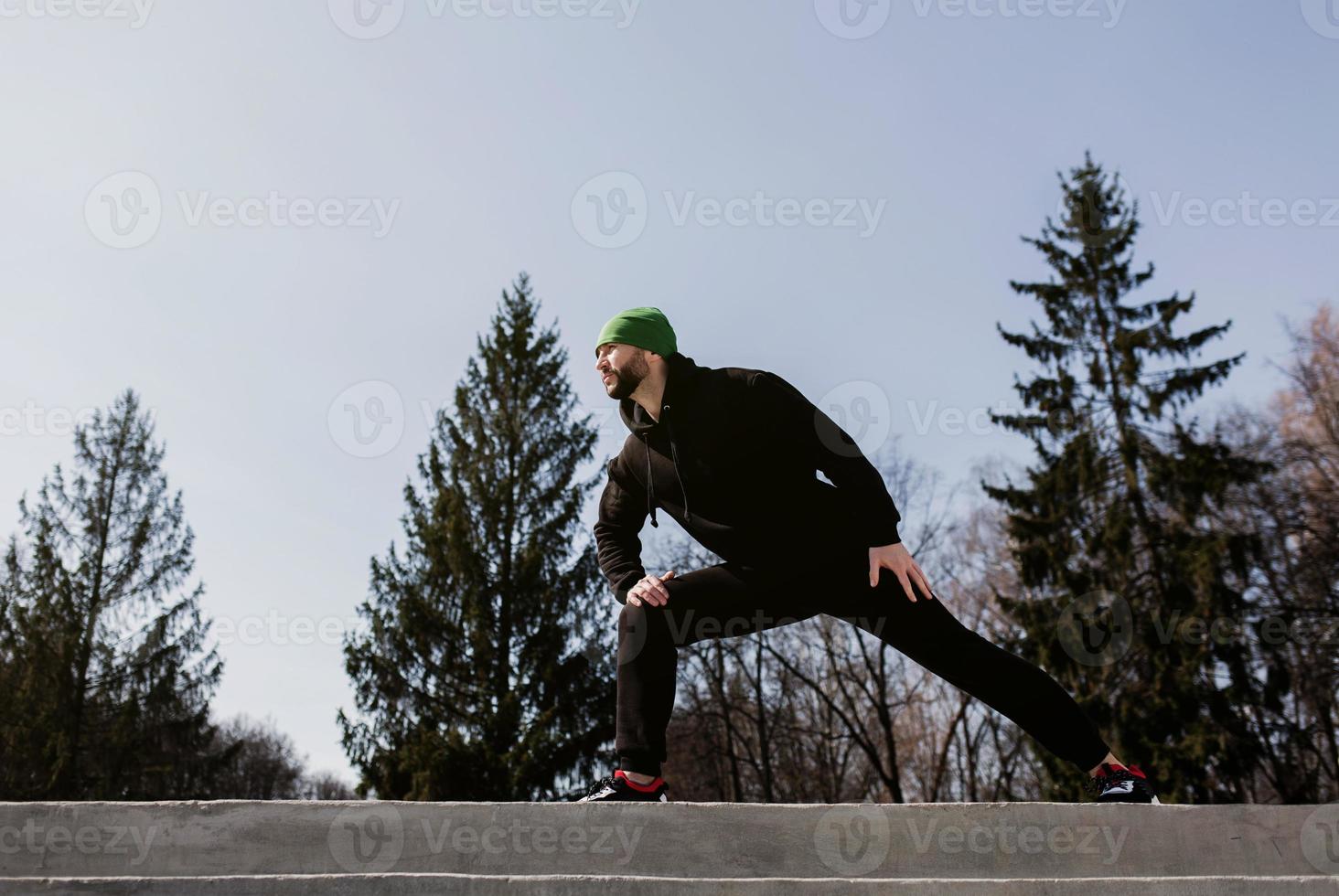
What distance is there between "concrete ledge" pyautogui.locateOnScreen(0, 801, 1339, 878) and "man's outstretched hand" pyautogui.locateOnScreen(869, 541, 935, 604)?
2.84 ft

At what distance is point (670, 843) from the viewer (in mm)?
3053

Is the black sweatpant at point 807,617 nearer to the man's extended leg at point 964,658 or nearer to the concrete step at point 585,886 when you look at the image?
the man's extended leg at point 964,658

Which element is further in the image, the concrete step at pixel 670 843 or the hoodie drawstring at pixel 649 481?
the hoodie drawstring at pixel 649 481

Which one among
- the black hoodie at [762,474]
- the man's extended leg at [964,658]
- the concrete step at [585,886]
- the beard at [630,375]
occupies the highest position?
the beard at [630,375]

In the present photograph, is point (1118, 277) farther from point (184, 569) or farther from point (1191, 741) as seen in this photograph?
point (184, 569)

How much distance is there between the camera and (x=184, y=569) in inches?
923

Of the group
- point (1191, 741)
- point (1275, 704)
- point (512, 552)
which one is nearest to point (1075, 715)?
point (1191, 741)

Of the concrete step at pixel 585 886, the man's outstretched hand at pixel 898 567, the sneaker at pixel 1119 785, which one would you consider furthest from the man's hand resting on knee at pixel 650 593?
the sneaker at pixel 1119 785

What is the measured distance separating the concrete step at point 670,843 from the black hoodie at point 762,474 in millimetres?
1047

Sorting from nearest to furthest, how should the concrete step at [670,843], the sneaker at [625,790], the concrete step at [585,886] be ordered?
the concrete step at [585,886]
the concrete step at [670,843]
the sneaker at [625,790]

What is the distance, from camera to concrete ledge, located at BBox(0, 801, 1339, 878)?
9.89 ft

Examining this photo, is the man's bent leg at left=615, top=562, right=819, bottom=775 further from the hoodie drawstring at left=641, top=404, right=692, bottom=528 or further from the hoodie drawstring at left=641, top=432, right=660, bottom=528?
the hoodie drawstring at left=641, top=432, right=660, bottom=528

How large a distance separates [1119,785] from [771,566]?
4.82 ft

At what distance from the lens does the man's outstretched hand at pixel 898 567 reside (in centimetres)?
374
